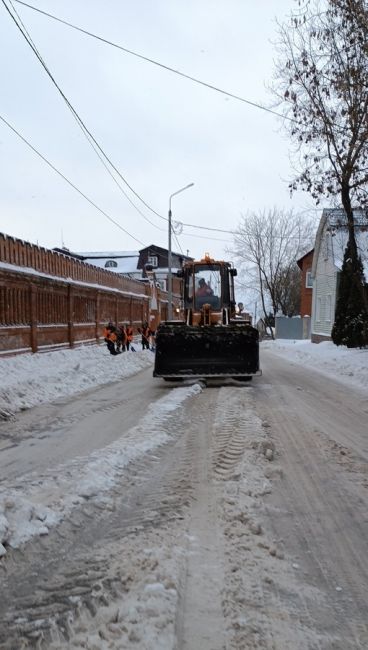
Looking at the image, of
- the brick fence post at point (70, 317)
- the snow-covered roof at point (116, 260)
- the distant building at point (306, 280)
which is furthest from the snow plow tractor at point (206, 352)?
the snow-covered roof at point (116, 260)

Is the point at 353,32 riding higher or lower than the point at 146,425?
higher

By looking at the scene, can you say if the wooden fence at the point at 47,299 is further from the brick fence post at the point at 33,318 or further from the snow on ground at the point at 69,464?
the snow on ground at the point at 69,464

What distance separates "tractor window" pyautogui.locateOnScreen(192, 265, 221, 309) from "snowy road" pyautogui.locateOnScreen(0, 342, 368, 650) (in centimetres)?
635

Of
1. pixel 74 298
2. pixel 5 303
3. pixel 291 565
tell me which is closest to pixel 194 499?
pixel 291 565

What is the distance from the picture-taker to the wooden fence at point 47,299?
40.7 ft

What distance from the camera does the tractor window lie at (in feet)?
41.8

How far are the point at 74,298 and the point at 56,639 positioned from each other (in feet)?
51.9

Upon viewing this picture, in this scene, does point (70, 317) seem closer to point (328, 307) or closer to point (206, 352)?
point (206, 352)

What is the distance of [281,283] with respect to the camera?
179 feet

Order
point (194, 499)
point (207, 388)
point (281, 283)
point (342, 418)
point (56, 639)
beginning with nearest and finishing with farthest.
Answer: point (56, 639) < point (194, 499) < point (342, 418) < point (207, 388) < point (281, 283)

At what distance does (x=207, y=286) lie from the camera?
504 inches

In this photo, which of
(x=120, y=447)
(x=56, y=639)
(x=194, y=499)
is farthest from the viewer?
(x=120, y=447)

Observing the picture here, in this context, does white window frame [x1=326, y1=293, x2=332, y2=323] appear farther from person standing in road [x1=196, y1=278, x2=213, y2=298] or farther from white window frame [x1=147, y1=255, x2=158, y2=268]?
white window frame [x1=147, y1=255, x2=158, y2=268]

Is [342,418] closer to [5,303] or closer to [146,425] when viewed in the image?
[146,425]
